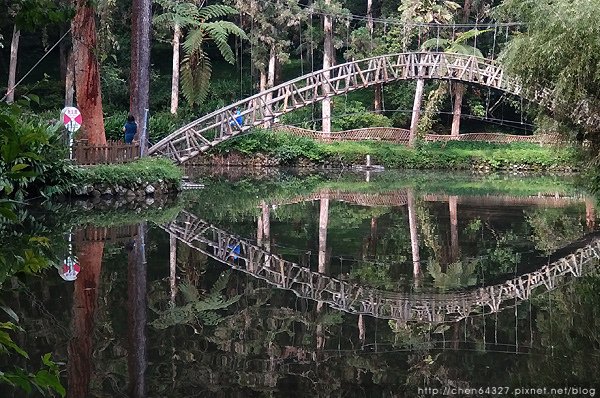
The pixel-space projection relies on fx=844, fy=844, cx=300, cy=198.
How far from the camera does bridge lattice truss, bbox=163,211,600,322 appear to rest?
9242mm

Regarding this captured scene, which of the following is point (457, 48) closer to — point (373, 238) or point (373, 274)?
point (373, 238)

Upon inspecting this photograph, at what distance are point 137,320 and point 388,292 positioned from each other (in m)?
3.62

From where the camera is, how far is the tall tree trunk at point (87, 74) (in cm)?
2116

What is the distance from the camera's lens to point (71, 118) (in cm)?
2019

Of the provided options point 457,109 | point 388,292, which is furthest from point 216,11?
point 388,292

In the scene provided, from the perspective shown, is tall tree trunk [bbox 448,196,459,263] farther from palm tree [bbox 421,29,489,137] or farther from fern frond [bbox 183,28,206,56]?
palm tree [bbox 421,29,489,137]

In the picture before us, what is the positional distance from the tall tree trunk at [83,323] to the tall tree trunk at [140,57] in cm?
1149

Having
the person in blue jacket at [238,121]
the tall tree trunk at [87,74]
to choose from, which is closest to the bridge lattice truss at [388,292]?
the tall tree trunk at [87,74]

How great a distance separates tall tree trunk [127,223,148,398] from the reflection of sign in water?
0.63 metres

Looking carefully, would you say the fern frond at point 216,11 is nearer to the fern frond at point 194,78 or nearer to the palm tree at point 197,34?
the palm tree at point 197,34

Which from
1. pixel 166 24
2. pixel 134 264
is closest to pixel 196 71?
pixel 166 24

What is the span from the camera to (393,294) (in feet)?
33.4

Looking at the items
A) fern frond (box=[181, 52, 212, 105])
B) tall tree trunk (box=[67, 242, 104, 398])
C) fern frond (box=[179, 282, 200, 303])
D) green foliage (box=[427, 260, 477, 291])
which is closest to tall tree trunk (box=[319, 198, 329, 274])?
green foliage (box=[427, 260, 477, 291])

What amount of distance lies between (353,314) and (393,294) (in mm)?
1445
